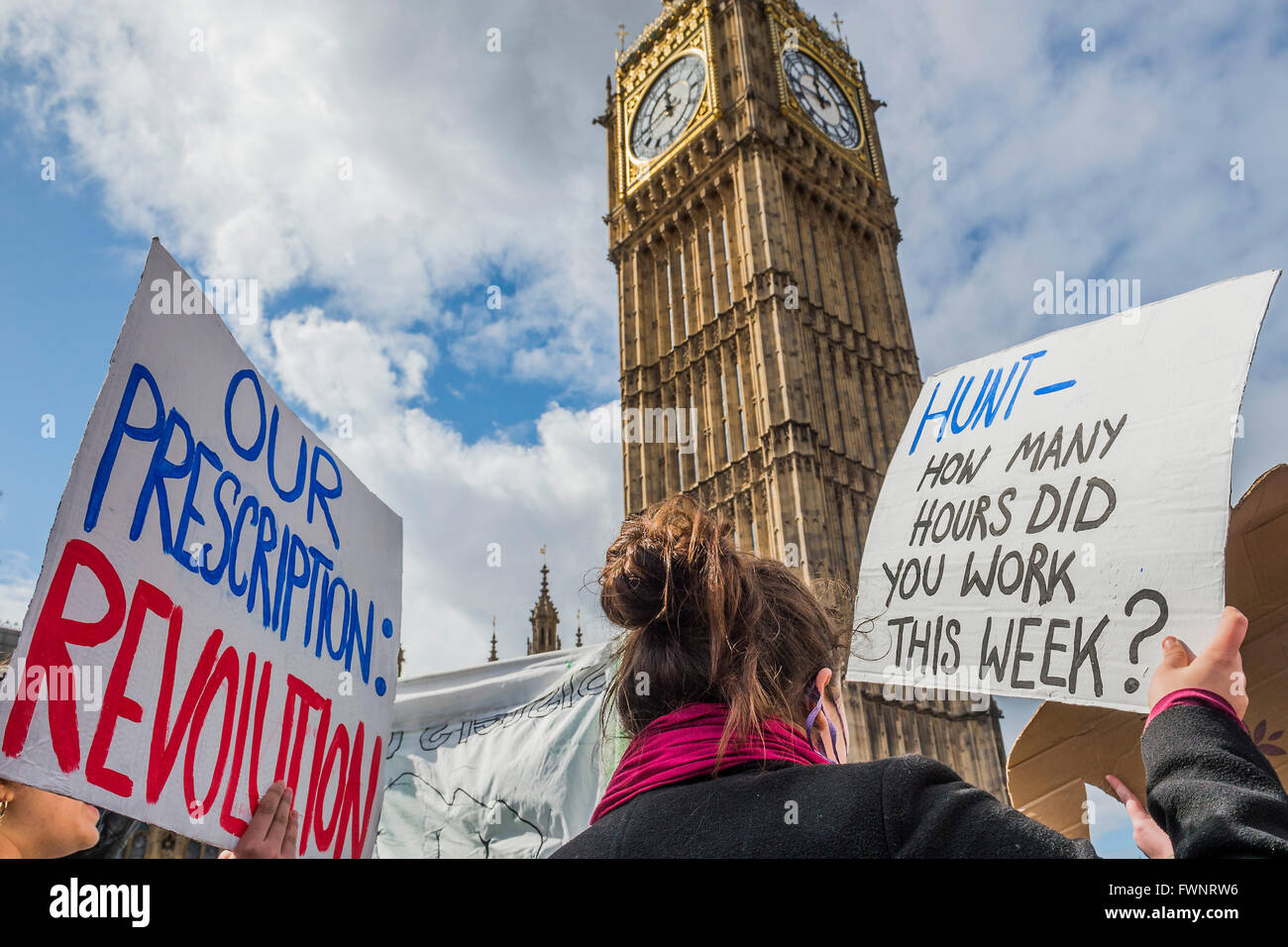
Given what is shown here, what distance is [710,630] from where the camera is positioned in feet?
4.58

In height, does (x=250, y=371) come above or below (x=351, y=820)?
above

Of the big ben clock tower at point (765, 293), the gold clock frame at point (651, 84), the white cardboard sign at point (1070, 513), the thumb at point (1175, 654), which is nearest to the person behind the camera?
the thumb at point (1175, 654)

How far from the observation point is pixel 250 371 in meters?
2.35

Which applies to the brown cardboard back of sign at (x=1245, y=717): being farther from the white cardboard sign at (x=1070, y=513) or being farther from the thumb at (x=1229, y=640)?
the thumb at (x=1229, y=640)

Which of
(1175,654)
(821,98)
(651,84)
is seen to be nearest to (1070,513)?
(1175,654)

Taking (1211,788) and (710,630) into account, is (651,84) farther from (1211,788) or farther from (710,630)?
(1211,788)

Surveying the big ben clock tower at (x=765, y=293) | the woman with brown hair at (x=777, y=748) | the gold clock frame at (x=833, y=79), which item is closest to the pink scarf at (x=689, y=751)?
the woman with brown hair at (x=777, y=748)

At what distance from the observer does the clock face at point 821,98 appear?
25281 mm

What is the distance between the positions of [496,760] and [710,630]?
4.03 meters

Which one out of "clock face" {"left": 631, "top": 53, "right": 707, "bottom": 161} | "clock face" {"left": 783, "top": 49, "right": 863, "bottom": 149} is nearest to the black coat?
"clock face" {"left": 631, "top": 53, "right": 707, "bottom": 161}

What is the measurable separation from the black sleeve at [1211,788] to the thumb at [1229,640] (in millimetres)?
164

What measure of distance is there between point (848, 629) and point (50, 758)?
1.59m

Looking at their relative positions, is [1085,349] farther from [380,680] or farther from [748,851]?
[380,680]
